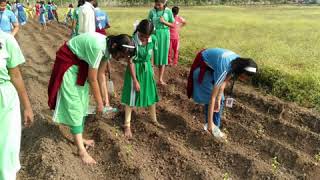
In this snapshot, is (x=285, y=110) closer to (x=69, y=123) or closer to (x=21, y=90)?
(x=69, y=123)

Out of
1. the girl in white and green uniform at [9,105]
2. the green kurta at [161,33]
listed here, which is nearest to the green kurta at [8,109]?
the girl in white and green uniform at [9,105]

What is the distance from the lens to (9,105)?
306 centimetres

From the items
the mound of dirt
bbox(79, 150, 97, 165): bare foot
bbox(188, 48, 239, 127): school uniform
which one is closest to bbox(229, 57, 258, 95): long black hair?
bbox(188, 48, 239, 127): school uniform

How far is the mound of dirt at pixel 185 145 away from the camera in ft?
14.5

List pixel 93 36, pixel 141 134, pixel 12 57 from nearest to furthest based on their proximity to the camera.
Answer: pixel 12 57, pixel 93 36, pixel 141 134

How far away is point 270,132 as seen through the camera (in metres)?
5.46

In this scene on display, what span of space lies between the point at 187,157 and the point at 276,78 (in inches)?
124

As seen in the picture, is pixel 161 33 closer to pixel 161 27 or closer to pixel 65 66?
pixel 161 27

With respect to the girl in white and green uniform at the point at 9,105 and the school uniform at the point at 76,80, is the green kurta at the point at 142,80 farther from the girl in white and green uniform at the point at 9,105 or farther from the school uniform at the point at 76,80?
the girl in white and green uniform at the point at 9,105

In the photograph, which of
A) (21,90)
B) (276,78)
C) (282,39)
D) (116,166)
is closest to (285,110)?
(276,78)

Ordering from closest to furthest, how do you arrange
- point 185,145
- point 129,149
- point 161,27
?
1. point 129,149
2. point 185,145
3. point 161,27

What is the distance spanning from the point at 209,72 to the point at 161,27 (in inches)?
104

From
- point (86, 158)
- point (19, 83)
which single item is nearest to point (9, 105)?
point (19, 83)

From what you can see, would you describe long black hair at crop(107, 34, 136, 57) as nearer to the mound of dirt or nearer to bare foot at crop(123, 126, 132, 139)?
the mound of dirt
